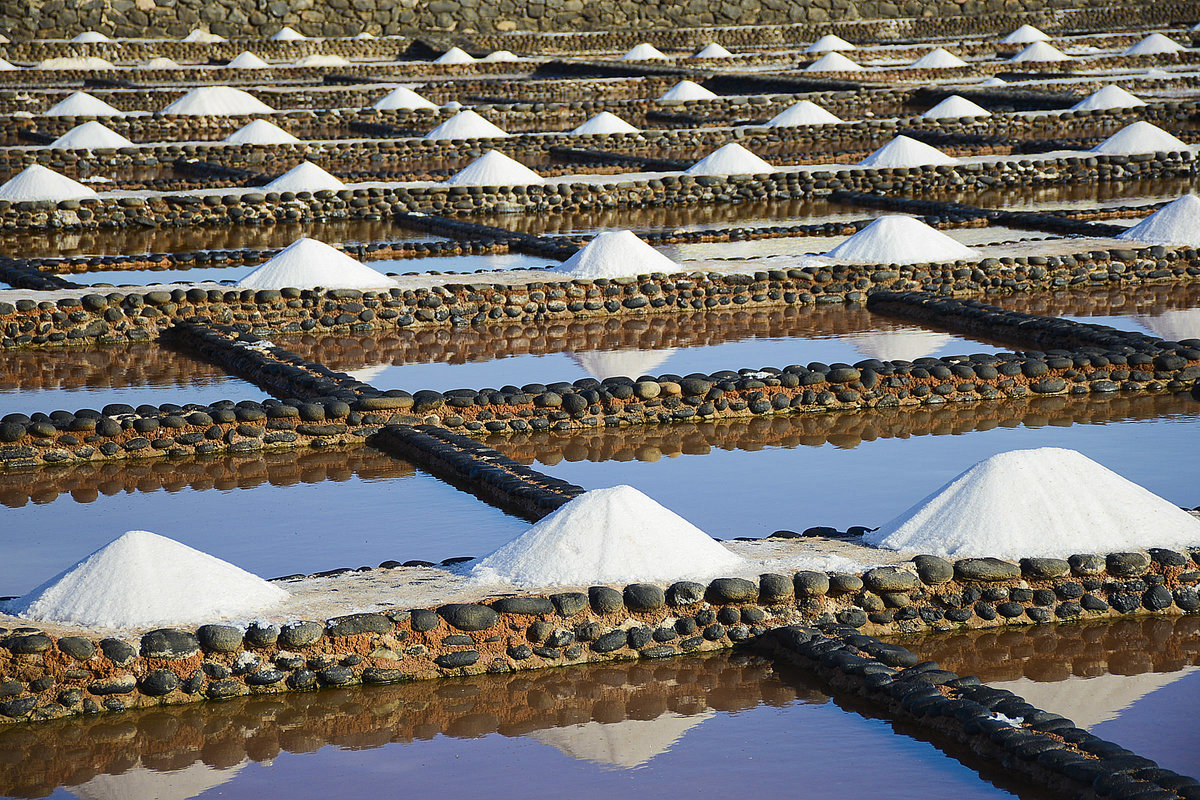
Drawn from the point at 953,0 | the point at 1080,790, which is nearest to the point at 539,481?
the point at 1080,790

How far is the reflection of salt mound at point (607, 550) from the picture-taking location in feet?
13.0

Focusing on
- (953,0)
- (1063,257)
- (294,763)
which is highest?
(953,0)

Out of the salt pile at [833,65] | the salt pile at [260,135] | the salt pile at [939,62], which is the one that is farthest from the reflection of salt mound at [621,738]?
the salt pile at [939,62]

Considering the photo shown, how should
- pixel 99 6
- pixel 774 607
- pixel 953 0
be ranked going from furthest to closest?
pixel 953 0
pixel 99 6
pixel 774 607

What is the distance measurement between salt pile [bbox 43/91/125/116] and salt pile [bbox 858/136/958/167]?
290 inches

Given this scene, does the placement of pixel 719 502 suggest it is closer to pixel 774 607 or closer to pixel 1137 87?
pixel 774 607

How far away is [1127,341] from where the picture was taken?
22.4ft

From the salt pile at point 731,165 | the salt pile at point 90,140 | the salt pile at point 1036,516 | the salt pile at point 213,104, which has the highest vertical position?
the salt pile at point 213,104

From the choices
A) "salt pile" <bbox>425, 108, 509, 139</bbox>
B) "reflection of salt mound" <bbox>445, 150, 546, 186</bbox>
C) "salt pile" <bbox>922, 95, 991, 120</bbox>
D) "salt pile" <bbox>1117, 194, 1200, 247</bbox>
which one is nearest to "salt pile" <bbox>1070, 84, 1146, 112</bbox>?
"salt pile" <bbox>922, 95, 991, 120</bbox>

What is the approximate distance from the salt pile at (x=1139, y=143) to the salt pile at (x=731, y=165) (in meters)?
2.51

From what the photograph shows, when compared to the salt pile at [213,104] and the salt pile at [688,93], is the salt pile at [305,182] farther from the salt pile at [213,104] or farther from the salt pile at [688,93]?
the salt pile at [688,93]

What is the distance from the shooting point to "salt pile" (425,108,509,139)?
15.1 metres

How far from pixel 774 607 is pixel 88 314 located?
4612mm

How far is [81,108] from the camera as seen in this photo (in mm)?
16953
